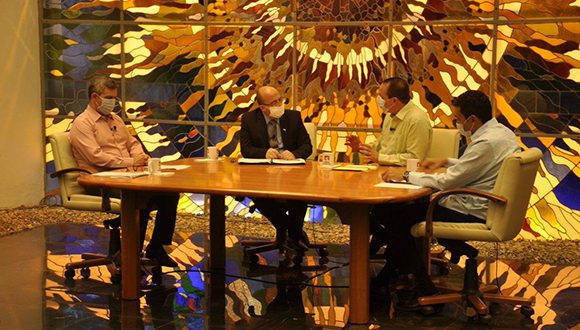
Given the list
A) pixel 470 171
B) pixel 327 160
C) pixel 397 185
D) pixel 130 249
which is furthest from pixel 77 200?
pixel 470 171

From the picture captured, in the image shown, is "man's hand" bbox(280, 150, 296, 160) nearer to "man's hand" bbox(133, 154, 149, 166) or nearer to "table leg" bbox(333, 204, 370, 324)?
"man's hand" bbox(133, 154, 149, 166)

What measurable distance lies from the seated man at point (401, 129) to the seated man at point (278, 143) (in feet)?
1.96

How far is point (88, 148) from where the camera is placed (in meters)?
5.96

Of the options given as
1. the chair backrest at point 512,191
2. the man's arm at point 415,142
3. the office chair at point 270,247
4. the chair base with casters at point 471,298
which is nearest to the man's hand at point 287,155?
the office chair at point 270,247

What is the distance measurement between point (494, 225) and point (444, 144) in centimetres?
154

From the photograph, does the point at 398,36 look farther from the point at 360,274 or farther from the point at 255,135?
the point at 360,274

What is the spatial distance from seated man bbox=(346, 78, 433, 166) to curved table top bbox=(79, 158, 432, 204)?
0.38 m

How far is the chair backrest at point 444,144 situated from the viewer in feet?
20.2

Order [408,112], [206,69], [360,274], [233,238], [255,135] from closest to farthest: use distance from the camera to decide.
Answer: [360,274] < [408,112] < [255,135] < [233,238] < [206,69]

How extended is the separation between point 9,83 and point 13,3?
80 cm

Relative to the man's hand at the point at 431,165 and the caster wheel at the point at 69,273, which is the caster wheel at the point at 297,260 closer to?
the man's hand at the point at 431,165

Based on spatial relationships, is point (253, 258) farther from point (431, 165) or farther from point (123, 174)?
point (431, 165)

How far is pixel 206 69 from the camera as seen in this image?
816 centimetres

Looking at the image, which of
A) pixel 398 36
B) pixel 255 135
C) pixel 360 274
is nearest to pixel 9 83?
pixel 255 135
